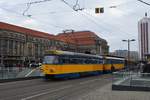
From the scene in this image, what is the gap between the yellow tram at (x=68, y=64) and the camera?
31.5 metres

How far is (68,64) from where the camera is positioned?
33.6 metres

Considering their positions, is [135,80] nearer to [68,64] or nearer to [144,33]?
[68,64]

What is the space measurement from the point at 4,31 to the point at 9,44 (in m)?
4.58

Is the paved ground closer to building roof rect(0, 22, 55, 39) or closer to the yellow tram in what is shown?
the yellow tram

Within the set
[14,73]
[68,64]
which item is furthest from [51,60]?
[14,73]

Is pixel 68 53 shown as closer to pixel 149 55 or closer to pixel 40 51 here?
pixel 149 55

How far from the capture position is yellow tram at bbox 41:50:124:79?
103 ft

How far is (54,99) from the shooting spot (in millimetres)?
16359

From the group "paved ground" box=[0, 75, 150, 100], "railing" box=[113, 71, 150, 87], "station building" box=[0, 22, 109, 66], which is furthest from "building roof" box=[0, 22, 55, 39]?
"railing" box=[113, 71, 150, 87]

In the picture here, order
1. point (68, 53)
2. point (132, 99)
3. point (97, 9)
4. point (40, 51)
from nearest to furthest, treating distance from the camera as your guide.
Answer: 1. point (132, 99)
2. point (97, 9)
3. point (68, 53)
4. point (40, 51)

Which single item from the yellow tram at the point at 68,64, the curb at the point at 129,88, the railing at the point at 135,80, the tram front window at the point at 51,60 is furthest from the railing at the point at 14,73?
the curb at the point at 129,88

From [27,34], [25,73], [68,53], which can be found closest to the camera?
[68,53]

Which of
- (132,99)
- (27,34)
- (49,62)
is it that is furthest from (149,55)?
(27,34)

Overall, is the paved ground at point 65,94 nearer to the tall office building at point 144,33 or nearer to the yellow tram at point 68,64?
the yellow tram at point 68,64
